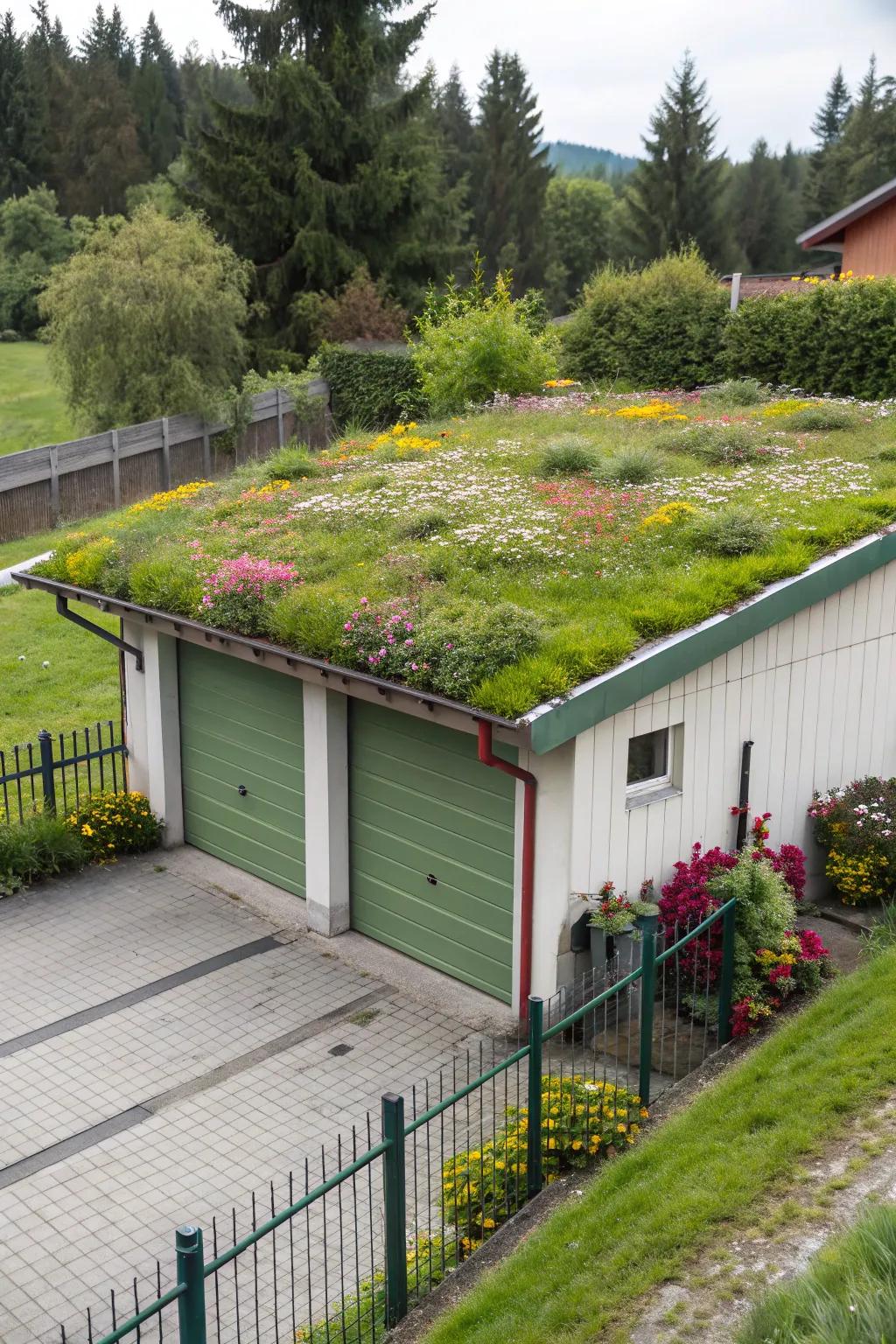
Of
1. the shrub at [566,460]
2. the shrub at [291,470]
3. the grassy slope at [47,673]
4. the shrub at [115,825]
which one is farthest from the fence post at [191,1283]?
the shrub at [291,470]

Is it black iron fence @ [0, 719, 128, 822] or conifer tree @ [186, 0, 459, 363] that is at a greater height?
conifer tree @ [186, 0, 459, 363]

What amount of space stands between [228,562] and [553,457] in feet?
14.7

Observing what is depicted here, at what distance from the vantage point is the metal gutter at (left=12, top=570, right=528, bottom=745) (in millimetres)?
8812

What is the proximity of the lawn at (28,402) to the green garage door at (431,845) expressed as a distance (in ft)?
87.2

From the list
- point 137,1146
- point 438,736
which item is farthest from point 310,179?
point 137,1146

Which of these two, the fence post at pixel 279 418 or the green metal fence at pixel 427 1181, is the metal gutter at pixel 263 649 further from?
the fence post at pixel 279 418

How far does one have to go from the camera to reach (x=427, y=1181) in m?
7.82

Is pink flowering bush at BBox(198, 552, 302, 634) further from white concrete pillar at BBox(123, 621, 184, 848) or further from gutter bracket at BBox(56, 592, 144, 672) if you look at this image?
gutter bracket at BBox(56, 592, 144, 672)

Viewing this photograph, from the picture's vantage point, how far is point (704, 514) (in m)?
11.9

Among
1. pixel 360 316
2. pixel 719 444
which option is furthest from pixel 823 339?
pixel 360 316

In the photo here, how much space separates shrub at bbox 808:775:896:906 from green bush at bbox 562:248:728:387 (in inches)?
499

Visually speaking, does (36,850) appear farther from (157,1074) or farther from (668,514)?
(668,514)

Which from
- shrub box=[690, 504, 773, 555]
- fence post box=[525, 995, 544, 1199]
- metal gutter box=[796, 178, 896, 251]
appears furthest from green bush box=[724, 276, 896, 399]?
fence post box=[525, 995, 544, 1199]

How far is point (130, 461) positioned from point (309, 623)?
728 inches
